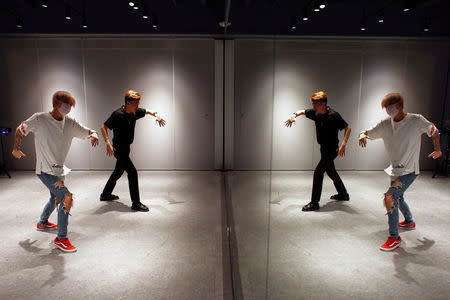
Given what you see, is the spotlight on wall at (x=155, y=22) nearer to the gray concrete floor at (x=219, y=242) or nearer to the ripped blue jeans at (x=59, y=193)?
the gray concrete floor at (x=219, y=242)

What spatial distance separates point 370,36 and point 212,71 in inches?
228

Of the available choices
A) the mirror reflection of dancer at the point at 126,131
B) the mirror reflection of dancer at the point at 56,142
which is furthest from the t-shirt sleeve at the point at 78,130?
the mirror reflection of dancer at the point at 126,131

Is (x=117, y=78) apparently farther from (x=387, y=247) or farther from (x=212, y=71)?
(x=387, y=247)

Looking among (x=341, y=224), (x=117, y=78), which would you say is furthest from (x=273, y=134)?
(x=117, y=78)

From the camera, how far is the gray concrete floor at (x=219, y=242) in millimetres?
701

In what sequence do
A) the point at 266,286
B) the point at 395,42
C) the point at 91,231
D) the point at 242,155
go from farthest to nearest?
1. the point at 91,231
2. the point at 242,155
3. the point at 266,286
4. the point at 395,42

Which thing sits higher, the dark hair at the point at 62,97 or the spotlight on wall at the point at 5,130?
the dark hair at the point at 62,97

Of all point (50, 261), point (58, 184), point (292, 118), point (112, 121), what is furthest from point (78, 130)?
point (292, 118)

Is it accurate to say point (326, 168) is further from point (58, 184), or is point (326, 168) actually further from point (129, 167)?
point (129, 167)

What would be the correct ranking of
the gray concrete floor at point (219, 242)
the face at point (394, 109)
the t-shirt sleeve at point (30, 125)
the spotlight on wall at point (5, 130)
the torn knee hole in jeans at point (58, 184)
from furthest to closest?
the spotlight on wall at point (5, 130) → the torn knee hole in jeans at point (58, 184) → the t-shirt sleeve at point (30, 125) → the gray concrete floor at point (219, 242) → the face at point (394, 109)

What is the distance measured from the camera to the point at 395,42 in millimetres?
580

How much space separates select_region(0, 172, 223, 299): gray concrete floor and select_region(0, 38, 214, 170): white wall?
1669 millimetres

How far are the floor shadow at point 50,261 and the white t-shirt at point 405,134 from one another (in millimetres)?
2635

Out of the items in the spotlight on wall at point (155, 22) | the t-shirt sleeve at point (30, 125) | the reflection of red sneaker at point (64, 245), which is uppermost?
the spotlight on wall at point (155, 22)
